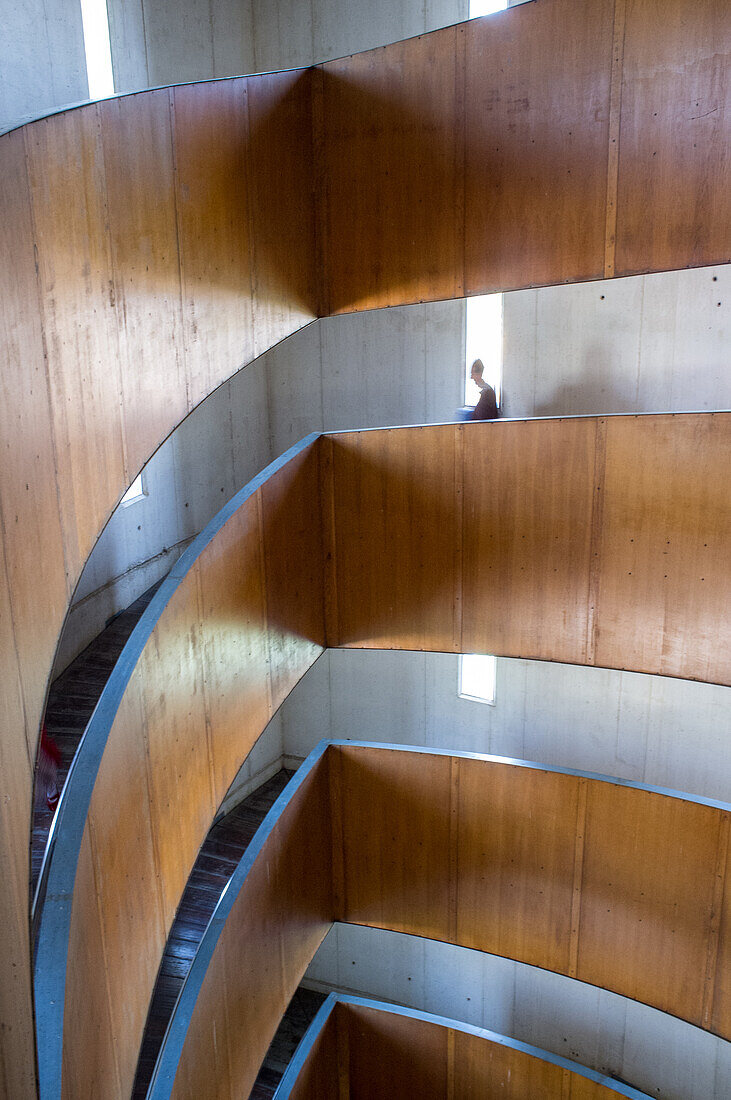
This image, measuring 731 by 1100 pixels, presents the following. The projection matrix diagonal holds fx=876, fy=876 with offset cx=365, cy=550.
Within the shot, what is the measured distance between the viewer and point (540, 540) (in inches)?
308

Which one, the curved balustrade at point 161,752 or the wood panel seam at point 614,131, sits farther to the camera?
the wood panel seam at point 614,131

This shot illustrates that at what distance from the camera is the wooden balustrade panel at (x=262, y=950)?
6484 millimetres

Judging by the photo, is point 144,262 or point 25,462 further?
point 144,262

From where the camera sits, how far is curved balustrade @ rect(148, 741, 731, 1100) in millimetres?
7805

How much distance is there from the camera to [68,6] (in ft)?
24.2

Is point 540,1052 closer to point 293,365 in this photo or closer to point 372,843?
point 372,843

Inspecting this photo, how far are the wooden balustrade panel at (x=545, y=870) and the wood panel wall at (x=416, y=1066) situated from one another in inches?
53.9

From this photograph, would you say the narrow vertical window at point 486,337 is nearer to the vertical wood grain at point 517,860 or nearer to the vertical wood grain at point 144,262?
the vertical wood grain at point 517,860

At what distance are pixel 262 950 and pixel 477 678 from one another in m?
4.42

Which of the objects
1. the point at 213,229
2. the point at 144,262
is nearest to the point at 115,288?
the point at 144,262

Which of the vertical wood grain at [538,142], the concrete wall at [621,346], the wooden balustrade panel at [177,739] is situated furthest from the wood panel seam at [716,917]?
the vertical wood grain at [538,142]

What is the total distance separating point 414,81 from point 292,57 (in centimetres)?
380

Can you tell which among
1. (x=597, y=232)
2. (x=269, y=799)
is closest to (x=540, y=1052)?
(x=269, y=799)

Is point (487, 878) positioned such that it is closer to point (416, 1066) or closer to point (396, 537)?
point (416, 1066)
